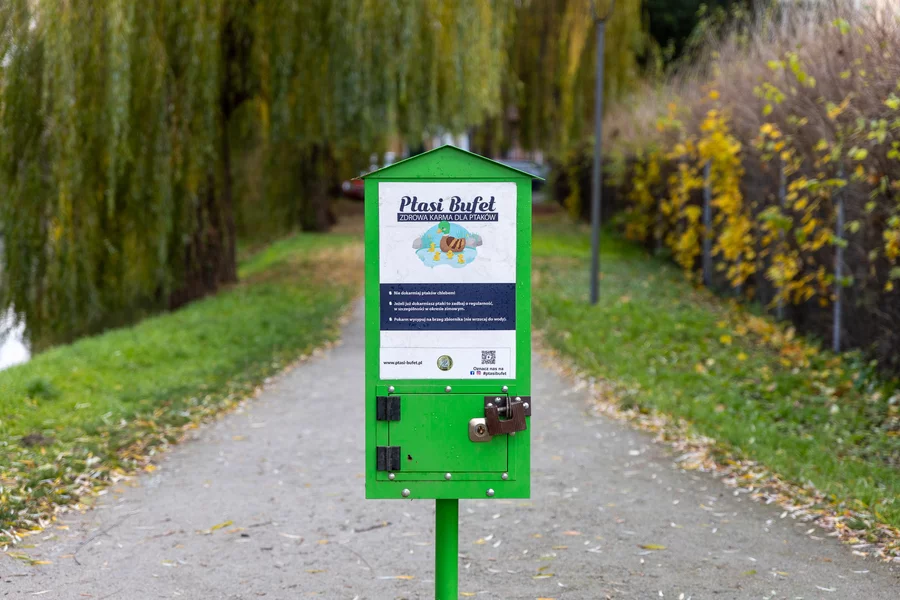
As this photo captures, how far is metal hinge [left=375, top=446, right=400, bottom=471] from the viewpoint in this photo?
3895mm

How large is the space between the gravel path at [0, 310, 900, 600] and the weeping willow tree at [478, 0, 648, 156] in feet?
58.5

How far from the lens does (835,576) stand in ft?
16.3

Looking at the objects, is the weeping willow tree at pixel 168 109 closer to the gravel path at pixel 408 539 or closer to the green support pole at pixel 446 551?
the gravel path at pixel 408 539

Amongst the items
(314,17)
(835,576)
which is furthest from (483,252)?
(314,17)

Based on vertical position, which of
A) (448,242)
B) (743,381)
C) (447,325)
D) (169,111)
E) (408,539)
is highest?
(169,111)

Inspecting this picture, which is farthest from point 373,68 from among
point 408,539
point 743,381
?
point 408,539

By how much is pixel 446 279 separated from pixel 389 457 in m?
0.72

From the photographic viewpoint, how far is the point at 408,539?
5754 mm

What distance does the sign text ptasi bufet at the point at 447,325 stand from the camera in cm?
383

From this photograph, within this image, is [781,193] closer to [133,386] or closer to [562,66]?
[133,386]

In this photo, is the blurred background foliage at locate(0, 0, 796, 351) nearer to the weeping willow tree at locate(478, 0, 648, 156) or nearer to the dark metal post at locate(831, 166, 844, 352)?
the weeping willow tree at locate(478, 0, 648, 156)

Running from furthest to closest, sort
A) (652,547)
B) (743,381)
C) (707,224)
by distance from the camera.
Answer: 1. (707,224)
2. (743,381)
3. (652,547)

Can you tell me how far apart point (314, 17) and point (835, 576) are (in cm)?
1190

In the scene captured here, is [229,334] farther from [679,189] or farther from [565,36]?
[565,36]
